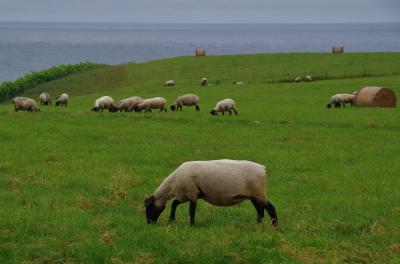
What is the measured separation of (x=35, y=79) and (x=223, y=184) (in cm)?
7826

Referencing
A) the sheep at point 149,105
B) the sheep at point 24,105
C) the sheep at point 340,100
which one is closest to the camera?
the sheep at point 24,105

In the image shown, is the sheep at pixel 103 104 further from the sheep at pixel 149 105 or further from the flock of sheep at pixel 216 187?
the flock of sheep at pixel 216 187

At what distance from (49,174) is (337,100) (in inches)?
1150

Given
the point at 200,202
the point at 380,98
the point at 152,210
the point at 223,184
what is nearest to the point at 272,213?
the point at 223,184

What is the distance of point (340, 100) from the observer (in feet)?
149

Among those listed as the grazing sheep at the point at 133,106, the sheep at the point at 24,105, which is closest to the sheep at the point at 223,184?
the grazing sheep at the point at 133,106

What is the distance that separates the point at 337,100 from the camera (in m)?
45.4

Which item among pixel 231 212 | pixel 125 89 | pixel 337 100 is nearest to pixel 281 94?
A: pixel 337 100

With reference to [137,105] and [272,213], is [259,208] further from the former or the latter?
[137,105]

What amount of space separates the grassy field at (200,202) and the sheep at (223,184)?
613mm

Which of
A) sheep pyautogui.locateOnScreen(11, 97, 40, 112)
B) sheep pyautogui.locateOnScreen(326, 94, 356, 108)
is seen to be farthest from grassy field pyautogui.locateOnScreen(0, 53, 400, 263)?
sheep pyautogui.locateOnScreen(11, 97, 40, 112)

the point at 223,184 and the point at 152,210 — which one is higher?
the point at 223,184

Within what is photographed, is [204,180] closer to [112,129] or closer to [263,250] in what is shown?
[263,250]

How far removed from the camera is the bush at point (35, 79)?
267ft
